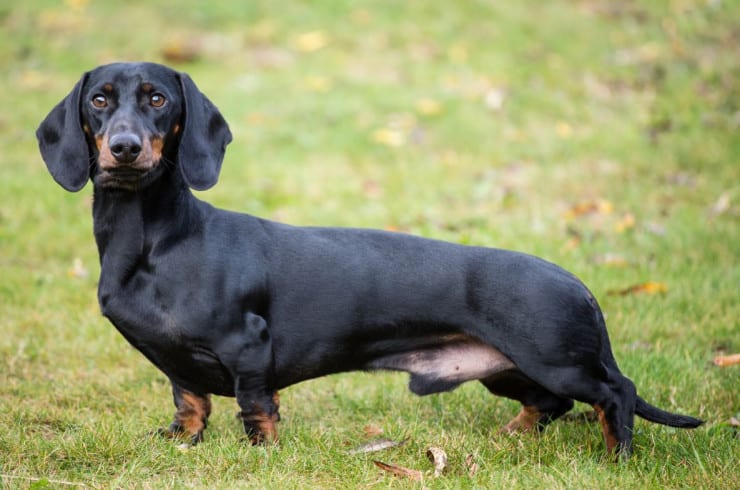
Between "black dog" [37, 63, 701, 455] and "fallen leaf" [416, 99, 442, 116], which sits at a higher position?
"black dog" [37, 63, 701, 455]

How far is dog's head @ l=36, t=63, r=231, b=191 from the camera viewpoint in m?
3.12

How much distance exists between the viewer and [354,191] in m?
7.12

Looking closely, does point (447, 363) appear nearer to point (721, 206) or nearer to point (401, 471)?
point (401, 471)

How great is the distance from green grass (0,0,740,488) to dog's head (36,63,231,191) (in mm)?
995

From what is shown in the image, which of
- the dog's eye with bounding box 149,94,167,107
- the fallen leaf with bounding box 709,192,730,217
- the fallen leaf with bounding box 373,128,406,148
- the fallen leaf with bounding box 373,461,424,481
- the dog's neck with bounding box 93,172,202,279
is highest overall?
the dog's eye with bounding box 149,94,167,107

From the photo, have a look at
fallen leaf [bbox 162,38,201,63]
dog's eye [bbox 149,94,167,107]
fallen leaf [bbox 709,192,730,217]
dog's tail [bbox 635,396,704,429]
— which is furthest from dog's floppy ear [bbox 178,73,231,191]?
fallen leaf [bbox 162,38,201,63]

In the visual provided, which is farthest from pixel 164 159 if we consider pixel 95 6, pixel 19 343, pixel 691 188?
pixel 95 6

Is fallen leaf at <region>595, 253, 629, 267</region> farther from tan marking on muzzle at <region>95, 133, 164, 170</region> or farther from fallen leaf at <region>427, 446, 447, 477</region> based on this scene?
tan marking on muzzle at <region>95, 133, 164, 170</region>

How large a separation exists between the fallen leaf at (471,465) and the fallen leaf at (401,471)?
7.4 inches

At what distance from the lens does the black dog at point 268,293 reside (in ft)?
10.5

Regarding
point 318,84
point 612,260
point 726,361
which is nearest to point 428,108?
point 318,84

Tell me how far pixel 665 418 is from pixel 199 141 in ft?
6.70

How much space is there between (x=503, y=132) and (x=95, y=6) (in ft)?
18.6

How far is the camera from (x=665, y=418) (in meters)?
3.34
